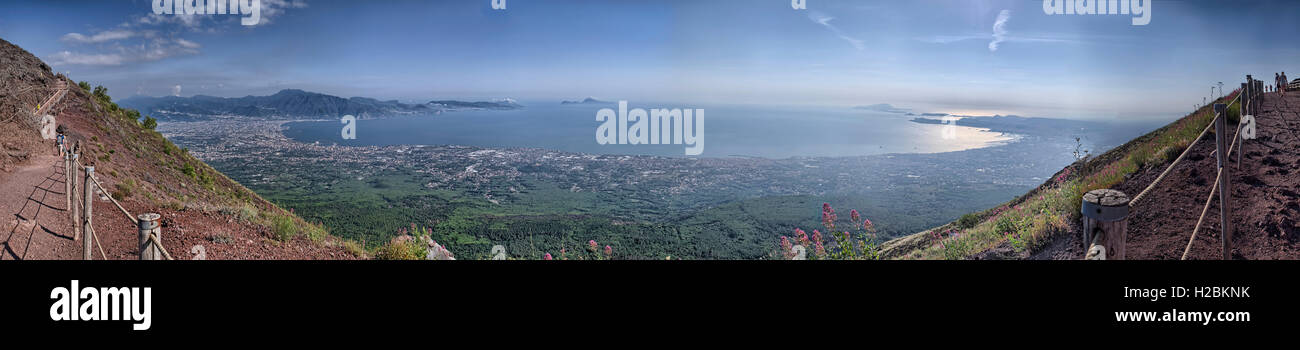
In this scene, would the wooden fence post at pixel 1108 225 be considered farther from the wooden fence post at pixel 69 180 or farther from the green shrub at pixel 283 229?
the wooden fence post at pixel 69 180

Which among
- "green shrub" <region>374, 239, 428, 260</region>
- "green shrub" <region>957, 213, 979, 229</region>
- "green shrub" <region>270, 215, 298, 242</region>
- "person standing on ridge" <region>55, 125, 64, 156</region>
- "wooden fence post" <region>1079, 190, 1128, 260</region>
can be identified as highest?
"person standing on ridge" <region>55, 125, 64, 156</region>

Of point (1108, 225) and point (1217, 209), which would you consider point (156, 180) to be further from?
point (1217, 209)

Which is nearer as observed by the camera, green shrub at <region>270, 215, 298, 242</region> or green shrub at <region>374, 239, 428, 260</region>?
green shrub at <region>374, 239, 428, 260</region>

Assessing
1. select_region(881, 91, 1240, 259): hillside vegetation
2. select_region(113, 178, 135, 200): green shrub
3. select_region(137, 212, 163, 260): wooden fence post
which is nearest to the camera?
select_region(137, 212, 163, 260): wooden fence post

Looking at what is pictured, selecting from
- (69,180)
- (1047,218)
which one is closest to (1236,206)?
(1047,218)

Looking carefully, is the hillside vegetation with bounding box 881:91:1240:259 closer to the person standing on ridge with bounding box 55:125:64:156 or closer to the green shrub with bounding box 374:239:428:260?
the green shrub with bounding box 374:239:428:260

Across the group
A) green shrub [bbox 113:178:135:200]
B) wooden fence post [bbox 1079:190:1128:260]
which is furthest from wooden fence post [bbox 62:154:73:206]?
wooden fence post [bbox 1079:190:1128:260]
